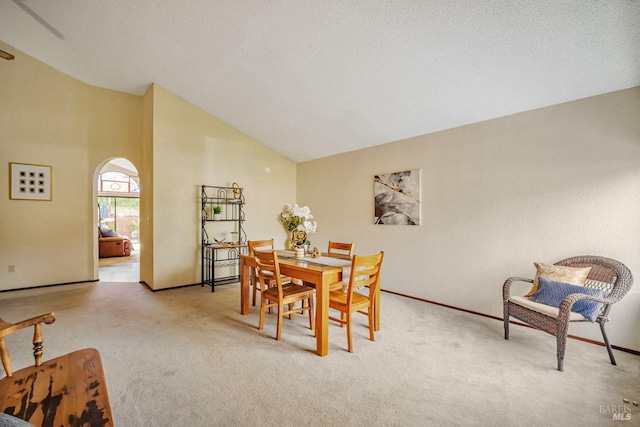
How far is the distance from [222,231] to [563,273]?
485cm

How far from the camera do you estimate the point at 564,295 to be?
2418 mm

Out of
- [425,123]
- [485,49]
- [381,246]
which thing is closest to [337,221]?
[381,246]

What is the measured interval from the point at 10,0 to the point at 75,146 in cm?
215

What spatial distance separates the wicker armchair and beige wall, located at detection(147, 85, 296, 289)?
442 centimetres

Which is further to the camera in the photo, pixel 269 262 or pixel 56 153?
pixel 56 153

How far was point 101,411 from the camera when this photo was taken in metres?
1.10

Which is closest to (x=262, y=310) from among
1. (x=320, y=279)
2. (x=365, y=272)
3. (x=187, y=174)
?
(x=320, y=279)

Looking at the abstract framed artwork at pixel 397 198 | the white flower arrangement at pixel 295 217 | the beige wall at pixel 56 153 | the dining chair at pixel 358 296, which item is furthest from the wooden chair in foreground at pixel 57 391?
the beige wall at pixel 56 153

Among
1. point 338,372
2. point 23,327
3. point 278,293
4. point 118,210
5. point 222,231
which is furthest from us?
point 118,210

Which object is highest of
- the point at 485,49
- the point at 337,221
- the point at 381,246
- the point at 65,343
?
the point at 485,49

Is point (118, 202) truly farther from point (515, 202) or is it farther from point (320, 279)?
point (515, 202)

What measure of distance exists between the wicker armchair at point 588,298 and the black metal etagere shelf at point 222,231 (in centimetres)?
390

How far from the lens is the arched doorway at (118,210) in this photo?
7.56 metres

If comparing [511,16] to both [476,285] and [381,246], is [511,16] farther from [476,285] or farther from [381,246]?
[381,246]
